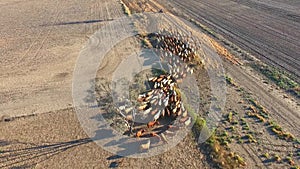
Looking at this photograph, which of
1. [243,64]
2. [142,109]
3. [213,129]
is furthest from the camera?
[243,64]

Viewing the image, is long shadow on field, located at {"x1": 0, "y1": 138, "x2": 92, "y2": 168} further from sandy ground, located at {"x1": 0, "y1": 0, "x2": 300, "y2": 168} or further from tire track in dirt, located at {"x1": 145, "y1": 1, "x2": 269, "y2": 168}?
tire track in dirt, located at {"x1": 145, "y1": 1, "x2": 269, "y2": 168}

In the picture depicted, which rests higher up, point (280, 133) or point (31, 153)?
point (280, 133)

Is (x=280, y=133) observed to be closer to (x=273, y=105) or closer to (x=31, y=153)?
(x=273, y=105)

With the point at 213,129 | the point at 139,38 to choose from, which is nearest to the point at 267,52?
the point at 139,38

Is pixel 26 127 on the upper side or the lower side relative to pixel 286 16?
lower

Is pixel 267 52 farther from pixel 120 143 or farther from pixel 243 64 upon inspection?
pixel 120 143

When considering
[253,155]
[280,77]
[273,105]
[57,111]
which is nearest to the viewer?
[253,155]

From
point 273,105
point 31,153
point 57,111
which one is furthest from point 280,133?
point 31,153
